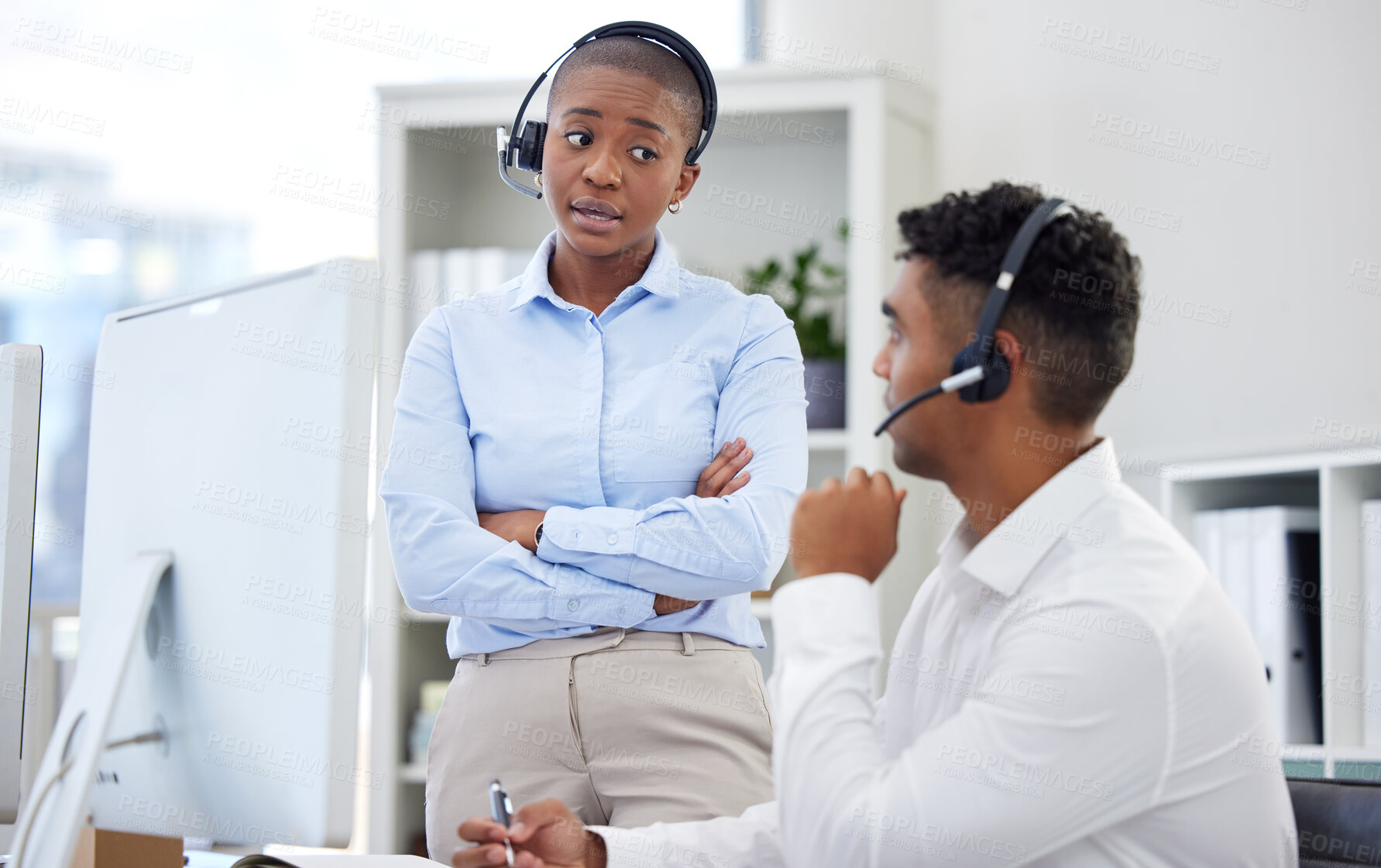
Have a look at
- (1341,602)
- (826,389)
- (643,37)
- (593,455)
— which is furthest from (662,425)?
(826,389)

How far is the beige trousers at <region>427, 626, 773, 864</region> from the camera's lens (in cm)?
130

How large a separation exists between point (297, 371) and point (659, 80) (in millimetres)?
726

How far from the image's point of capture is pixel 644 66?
4.94 feet

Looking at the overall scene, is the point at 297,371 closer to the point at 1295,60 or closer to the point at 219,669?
the point at 219,669

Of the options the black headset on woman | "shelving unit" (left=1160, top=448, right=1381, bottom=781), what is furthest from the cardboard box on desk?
"shelving unit" (left=1160, top=448, right=1381, bottom=781)

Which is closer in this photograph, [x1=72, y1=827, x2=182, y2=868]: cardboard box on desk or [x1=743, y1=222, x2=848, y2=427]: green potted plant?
[x1=72, y1=827, x2=182, y2=868]: cardboard box on desk

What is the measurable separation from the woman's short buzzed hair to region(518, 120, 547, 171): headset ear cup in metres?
0.02

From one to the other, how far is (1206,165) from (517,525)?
2.05 metres

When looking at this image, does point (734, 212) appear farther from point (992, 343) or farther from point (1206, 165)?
point (992, 343)

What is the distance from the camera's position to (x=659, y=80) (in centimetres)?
151

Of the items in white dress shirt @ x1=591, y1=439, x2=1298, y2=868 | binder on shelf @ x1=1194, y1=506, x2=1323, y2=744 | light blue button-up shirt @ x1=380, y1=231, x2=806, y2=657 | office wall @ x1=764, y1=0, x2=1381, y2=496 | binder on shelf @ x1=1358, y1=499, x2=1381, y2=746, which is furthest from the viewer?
office wall @ x1=764, y1=0, x2=1381, y2=496

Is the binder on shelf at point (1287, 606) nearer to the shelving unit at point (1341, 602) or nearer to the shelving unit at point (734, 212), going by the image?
the shelving unit at point (1341, 602)

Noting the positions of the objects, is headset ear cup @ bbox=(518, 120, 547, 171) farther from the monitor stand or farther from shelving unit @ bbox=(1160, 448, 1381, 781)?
shelving unit @ bbox=(1160, 448, 1381, 781)

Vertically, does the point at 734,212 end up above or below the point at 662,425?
above
